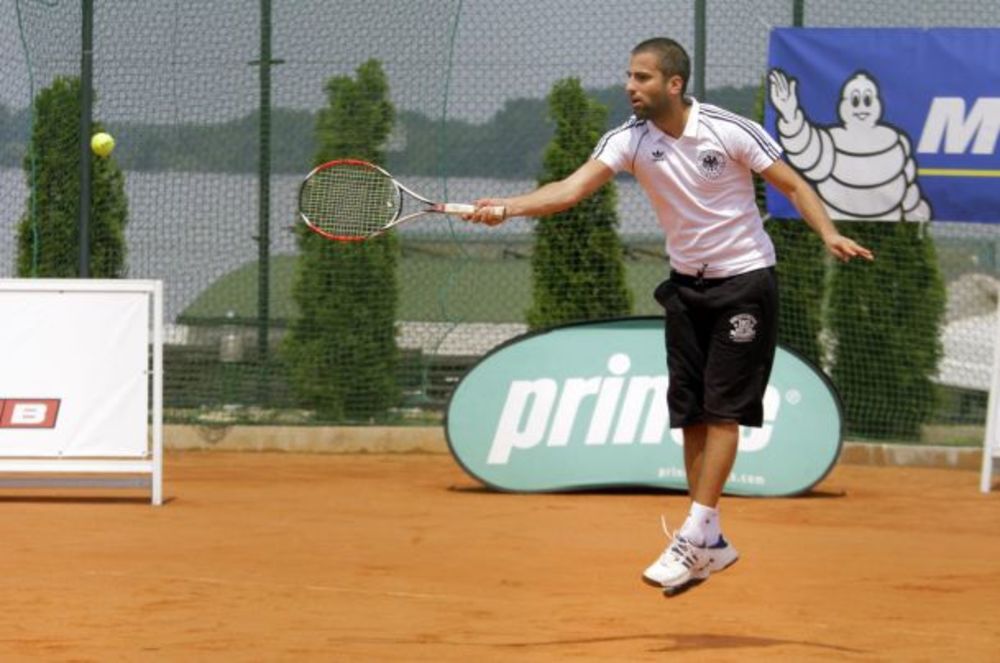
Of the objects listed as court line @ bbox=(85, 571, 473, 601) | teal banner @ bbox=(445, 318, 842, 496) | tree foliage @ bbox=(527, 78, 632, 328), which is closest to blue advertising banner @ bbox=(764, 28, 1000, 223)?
tree foliage @ bbox=(527, 78, 632, 328)

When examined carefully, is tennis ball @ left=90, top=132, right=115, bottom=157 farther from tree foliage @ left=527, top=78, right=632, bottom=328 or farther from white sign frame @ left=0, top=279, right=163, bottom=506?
white sign frame @ left=0, top=279, right=163, bottom=506

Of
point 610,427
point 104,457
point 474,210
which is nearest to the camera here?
point 474,210

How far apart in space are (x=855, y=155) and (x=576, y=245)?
6.57 ft

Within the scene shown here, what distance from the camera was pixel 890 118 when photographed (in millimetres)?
12602

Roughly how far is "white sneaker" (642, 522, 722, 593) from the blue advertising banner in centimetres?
631

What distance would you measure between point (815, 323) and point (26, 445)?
18.4 feet

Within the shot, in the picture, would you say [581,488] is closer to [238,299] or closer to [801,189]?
[238,299]

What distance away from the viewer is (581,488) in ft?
35.4

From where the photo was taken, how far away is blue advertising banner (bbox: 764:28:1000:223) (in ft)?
41.0

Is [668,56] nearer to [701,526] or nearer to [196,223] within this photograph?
[701,526]

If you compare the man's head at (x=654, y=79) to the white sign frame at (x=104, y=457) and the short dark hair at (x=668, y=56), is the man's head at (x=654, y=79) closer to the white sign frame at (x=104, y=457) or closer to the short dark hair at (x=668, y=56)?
the short dark hair at (x=668, y=56)

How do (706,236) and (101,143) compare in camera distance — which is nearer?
(706,236)

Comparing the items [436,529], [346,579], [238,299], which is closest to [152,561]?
[346,579]

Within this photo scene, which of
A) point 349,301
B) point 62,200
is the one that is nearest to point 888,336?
point 349,301
